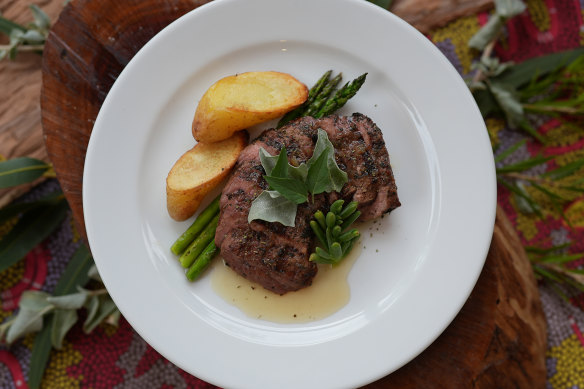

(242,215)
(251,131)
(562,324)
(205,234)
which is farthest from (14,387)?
(562,324)

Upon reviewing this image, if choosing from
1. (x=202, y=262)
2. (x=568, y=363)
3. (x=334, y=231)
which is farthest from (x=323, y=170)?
(x=568, y=363)

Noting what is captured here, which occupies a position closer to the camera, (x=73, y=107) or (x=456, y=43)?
(x=73, y=107)

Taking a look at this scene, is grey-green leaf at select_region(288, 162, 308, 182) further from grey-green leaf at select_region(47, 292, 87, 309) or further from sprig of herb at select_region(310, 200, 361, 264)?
grey-green leaf at select_region(47, 292, 87, 309)

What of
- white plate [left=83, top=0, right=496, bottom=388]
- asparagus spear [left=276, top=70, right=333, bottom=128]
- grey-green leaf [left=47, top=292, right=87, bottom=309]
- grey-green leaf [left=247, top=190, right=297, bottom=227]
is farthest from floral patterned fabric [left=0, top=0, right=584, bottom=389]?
grey-green leaf [left=247, top=190, right=297, bottom=227]

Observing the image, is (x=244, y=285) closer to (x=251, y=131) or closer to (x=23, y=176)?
(x=251, y=131)

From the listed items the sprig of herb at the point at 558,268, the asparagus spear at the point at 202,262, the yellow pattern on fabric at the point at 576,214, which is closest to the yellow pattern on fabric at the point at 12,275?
the asparagus spear at the point at 202,262

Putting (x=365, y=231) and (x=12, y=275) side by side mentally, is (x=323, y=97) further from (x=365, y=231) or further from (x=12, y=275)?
(x=12, y=275)

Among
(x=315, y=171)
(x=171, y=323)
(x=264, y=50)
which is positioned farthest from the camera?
(x=264, y=50)
